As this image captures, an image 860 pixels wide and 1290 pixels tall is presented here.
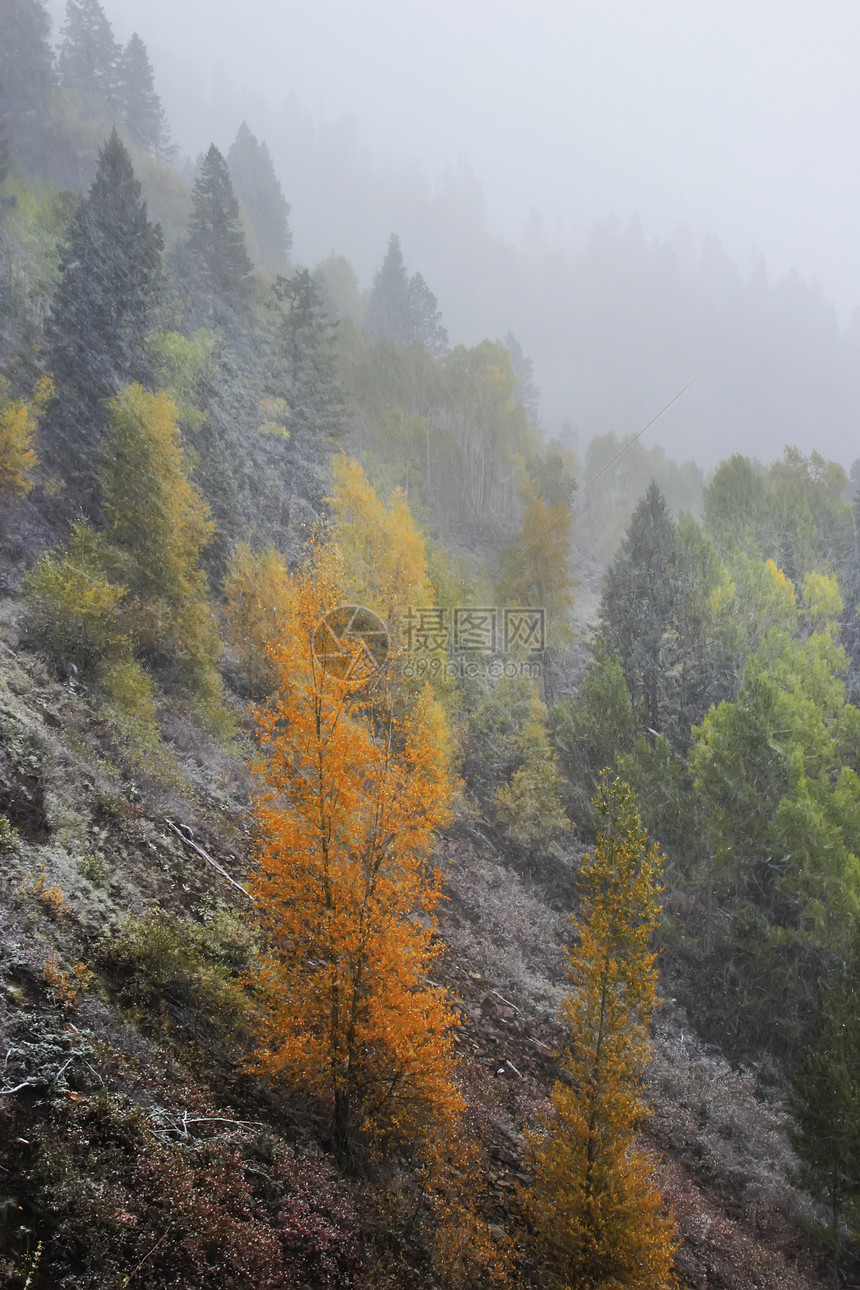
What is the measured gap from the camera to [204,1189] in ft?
24.1

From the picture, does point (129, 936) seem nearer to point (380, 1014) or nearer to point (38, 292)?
point (380, 1014)

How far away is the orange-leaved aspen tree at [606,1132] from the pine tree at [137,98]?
81.5 m

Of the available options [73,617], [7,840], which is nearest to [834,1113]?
[7,840]

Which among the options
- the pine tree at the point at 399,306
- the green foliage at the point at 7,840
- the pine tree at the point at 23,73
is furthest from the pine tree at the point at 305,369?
the green foliage at the point at 7,840

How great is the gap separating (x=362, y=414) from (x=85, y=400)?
2789 cm

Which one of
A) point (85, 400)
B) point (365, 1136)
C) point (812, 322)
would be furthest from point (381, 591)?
point (812, 322)

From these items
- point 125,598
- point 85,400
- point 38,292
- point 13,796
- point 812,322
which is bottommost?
point 13,796

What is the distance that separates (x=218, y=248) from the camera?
43.9 metres

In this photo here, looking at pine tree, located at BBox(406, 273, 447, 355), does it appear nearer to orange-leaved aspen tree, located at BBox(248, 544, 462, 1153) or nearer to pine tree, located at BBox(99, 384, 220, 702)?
pine tree, located at BBox(99, 384, 220, 702)

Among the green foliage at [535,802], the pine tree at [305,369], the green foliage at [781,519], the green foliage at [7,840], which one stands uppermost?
the pine tree at [305,369]

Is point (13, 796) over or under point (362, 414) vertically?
under

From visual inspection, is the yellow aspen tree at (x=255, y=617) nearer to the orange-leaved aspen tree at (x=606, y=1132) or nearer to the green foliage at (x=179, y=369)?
the green foliage at (x=179, y=369)

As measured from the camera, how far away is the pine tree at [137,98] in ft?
206

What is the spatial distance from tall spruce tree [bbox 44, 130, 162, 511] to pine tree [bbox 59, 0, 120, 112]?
44.4 m
